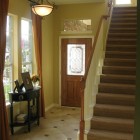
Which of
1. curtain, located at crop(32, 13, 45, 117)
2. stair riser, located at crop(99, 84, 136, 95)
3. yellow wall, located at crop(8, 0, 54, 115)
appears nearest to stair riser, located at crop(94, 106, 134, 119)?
stair riser, located at crop(99, 84, 136, 95)

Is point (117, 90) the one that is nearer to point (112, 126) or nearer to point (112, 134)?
point (112, 126)

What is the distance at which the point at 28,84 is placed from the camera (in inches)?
201

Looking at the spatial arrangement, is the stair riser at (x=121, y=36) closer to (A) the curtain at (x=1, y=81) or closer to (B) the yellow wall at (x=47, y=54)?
(B) the yellow wall at (x=47, y=54)

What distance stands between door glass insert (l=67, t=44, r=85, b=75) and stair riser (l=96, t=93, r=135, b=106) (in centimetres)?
257

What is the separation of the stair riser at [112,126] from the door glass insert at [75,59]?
10.3 feet

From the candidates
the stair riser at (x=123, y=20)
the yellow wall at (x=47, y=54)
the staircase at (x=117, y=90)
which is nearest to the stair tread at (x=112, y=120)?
the staircase at (x=117, y=90)

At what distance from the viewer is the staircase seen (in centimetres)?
396

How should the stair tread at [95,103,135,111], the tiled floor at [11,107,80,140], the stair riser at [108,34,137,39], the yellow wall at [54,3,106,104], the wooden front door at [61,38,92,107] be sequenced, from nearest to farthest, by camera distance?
the stair tread at [95,103,135,111] → the tiled floor at [11,107,80,140] → the stair riser at [108,34,137,39] → the yellow wall at [54,3,106,104] → the wooden front door at [61,38,92,107]

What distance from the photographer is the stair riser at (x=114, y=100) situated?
4.41 meters

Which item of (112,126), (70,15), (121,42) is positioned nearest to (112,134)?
(112,126)

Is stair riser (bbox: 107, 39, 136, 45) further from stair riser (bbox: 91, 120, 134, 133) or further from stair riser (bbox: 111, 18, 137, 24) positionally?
stair riser (bbox: 91, 120, 134, 133)

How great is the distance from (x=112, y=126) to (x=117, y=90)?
0.91 m

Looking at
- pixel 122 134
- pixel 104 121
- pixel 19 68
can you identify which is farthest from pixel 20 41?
pixel 122 134

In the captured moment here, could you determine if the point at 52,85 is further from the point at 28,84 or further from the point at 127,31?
the point at 127,31
